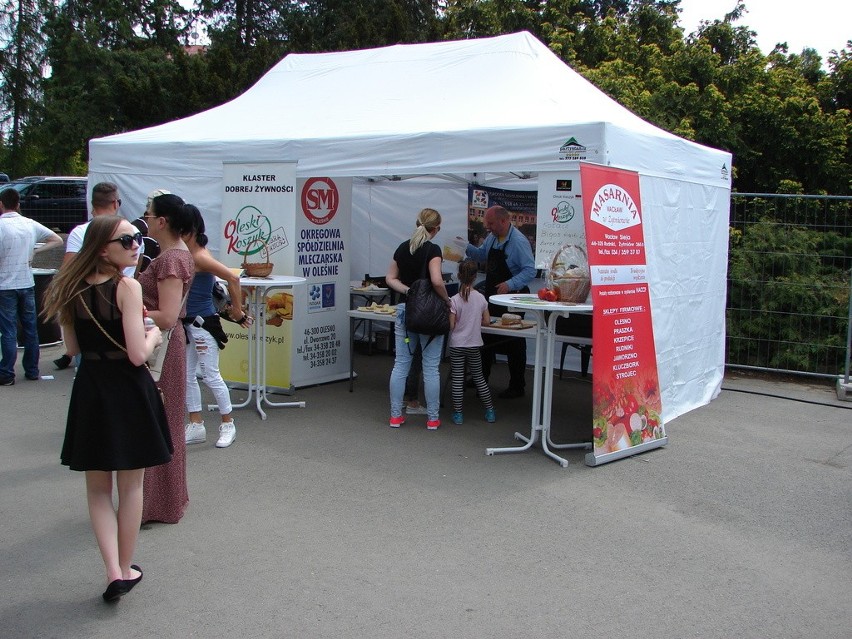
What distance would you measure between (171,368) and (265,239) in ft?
10.3

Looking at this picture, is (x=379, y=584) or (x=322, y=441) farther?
(x=322, y=441)

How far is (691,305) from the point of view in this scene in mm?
7152

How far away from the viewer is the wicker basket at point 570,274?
227 inches

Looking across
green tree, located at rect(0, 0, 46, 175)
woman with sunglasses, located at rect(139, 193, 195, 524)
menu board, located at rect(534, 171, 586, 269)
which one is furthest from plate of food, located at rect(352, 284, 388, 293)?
green tree, located at rect(0, 0, 46, 175)

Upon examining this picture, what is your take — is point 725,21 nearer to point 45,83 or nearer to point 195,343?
point 195,343

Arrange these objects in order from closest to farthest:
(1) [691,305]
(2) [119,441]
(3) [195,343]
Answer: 1. (2) [119,441]
2. (3) [195,343]
3. (1) [691,305]

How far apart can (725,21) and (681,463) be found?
14.4 metres

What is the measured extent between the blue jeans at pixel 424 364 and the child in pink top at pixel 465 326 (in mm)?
156

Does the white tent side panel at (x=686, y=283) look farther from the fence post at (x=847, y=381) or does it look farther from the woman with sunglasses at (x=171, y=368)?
the woman with sunglasses at (x=171, y=368)

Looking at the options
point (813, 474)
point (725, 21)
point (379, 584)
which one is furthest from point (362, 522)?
point (725, 21)

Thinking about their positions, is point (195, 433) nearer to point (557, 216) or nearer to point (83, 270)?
point (83, 270)

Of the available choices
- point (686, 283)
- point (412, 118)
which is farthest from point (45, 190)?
point (686, 283)

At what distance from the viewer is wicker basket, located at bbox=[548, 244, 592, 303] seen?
5.76 meters

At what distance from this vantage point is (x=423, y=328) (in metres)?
6.36
